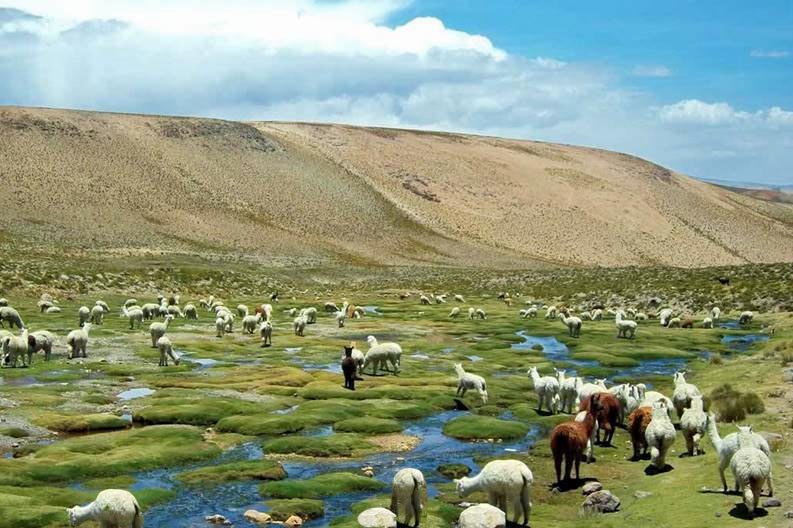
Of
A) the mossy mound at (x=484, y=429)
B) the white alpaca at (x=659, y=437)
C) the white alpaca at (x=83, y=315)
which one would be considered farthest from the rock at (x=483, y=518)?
the white alpaca at (x=83, y=315)

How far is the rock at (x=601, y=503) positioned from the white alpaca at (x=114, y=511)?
9.77m

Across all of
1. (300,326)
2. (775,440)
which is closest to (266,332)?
(300,326)

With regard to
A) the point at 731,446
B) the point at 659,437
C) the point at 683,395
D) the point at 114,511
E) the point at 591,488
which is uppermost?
the point at 731,446

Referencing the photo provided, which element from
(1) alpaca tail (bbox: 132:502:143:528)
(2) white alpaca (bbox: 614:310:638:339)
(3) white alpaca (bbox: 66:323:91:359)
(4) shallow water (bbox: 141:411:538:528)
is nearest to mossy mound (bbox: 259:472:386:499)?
(4) shallow water (bbox: 141:411:538:528)

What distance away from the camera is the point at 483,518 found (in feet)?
52.5

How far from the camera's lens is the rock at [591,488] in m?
20.2

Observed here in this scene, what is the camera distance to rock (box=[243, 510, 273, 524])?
61.4 ft

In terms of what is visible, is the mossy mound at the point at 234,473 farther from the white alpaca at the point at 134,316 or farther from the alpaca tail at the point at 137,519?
the white alpaca at the point at 134,316

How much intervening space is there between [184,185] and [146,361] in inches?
5816

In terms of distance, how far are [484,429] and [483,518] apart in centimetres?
1159

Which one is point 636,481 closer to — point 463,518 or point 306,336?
point 463,518

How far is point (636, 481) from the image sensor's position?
70.3 feet

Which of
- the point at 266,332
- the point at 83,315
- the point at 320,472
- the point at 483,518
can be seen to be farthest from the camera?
the point at 83,315

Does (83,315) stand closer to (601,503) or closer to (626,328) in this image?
(626,328)
